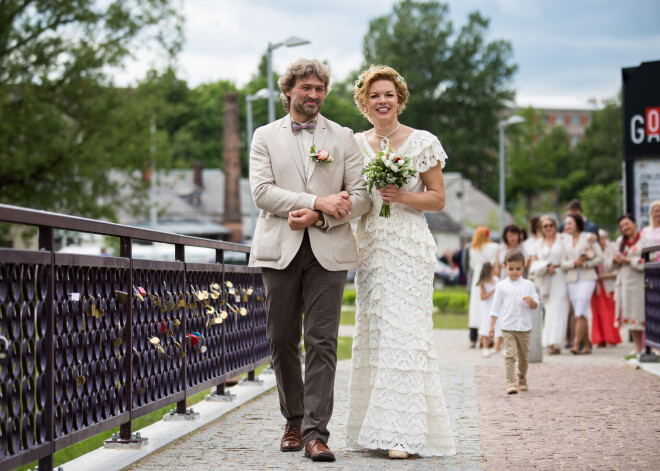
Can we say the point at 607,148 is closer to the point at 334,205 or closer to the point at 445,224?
the point at 445,224

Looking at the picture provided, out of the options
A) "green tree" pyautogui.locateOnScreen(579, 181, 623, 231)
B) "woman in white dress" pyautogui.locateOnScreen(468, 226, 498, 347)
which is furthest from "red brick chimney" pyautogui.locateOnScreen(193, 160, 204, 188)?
"woman in white dress" pyautogui.locateOnScreen(468, 226, 498, 347)

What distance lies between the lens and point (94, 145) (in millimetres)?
28719

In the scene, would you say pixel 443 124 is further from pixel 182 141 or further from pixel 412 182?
pixel 412 182

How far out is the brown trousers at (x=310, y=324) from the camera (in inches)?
239

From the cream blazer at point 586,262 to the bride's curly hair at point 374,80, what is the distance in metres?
9.16

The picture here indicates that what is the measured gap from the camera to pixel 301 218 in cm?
590

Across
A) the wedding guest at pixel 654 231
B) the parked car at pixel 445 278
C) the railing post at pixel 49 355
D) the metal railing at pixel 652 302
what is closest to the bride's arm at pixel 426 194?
the railing post at pixel 49 355

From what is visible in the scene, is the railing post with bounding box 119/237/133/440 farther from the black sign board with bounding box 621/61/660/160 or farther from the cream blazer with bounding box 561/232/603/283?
the black sign board with bounding box 621/61/660/160

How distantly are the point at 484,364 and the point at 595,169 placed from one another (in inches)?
3563

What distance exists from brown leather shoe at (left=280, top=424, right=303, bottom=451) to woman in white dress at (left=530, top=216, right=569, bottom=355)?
9.47m

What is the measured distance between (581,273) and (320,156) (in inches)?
397

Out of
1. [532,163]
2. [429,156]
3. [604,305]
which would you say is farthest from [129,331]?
[532,163]

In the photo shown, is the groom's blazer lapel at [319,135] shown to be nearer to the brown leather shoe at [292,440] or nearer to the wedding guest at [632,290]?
the brown leather shoe at [292,440]

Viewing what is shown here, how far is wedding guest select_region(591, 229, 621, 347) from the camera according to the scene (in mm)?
15955
